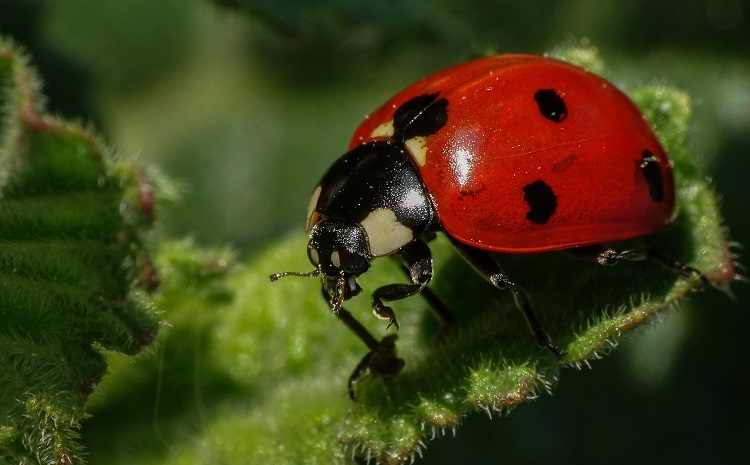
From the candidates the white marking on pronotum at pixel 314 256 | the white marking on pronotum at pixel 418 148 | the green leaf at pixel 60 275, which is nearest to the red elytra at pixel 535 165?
the white marking on pronotum at pixel 418 148

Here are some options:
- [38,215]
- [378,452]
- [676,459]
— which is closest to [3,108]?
[38,215]

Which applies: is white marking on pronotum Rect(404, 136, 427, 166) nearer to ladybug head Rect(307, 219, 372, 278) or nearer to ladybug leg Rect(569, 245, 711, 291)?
ladybug head Rect(307, 219, 372, 278)

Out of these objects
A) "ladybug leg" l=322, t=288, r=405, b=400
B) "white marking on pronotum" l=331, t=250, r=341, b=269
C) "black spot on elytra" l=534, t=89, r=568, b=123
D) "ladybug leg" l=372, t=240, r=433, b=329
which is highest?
"black spot on elytra" l=534, t=89, r=568, b=123

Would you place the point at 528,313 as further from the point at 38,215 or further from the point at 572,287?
the point at 38,215

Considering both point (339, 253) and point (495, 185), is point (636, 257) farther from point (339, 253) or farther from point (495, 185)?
point (339, 253)

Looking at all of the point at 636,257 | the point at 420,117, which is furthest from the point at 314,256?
the point at 636,257

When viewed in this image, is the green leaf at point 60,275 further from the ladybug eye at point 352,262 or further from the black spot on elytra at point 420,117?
the black spot on elytra at point 420,117

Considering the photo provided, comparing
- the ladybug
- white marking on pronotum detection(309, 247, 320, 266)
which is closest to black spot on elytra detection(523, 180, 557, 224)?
the ladybug
